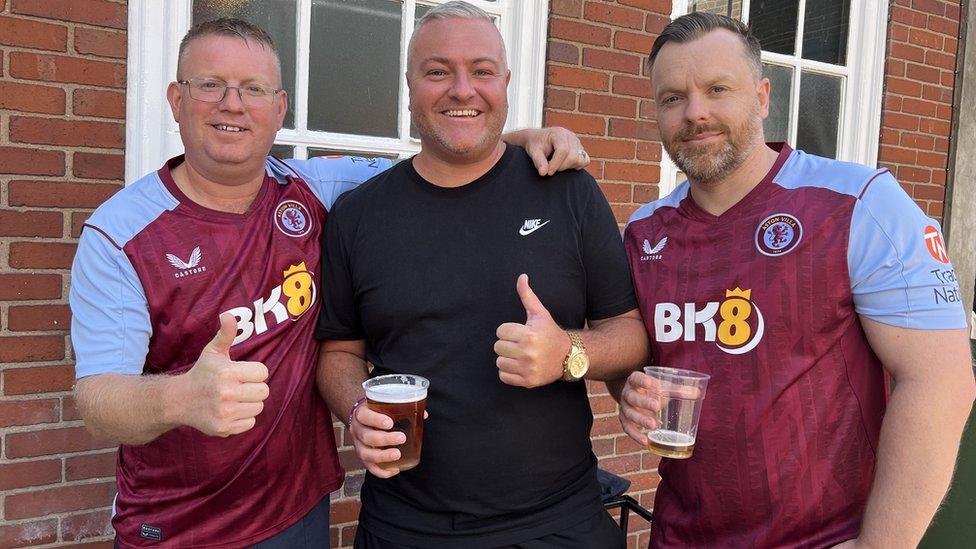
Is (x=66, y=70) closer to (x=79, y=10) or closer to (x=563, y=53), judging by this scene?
(x=79, y=10)

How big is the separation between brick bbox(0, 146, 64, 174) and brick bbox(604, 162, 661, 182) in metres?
2.26

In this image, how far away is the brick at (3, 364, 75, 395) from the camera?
7.96 ft

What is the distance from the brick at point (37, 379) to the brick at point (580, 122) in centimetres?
218

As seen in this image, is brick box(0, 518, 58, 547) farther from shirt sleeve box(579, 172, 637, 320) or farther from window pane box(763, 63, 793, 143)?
window pane box(763, 63, 793, 143)

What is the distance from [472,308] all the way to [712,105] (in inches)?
33.1

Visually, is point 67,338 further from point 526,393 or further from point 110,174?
point 526,393

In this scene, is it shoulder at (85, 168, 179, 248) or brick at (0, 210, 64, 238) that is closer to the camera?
shoulder at (85, 168, 179, 248)

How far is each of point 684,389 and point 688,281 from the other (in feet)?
1.03

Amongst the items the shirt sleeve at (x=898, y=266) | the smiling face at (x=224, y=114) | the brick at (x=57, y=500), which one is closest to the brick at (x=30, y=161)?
the smiling face at (x=224, y=114)

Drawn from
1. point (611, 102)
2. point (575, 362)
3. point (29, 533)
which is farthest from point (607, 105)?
point (29, 533)

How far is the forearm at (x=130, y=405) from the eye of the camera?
165 cm

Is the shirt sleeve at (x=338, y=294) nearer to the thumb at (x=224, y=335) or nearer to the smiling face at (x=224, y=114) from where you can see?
A: the smiling face at (x=224, y=114)

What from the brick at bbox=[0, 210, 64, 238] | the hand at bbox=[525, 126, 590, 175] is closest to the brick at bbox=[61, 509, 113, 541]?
the brick at bbox=[0, 210, 64, 238]

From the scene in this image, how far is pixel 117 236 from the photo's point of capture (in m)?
1.90
